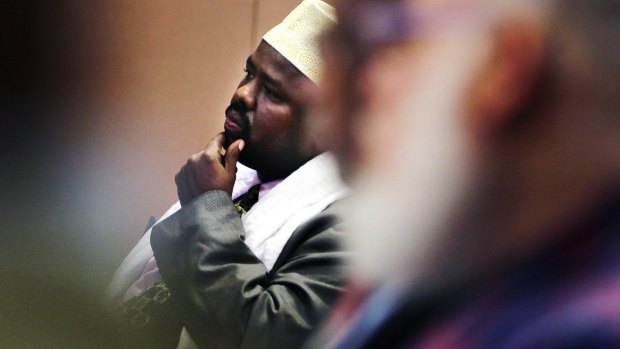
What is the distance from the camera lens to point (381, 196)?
0.95 feet

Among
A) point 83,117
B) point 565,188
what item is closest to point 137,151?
point 83,117

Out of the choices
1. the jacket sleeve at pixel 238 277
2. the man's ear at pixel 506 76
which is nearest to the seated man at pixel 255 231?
the jacket sleeve at pixel 238 277

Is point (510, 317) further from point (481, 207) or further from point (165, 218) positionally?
point (165, 218)

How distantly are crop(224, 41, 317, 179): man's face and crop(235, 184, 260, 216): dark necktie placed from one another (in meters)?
0.03

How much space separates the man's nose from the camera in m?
0.46

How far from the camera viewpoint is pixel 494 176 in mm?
265

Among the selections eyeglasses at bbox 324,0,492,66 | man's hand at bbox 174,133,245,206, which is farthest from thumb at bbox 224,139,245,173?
eyeglasses at bbox 324,0,492,66

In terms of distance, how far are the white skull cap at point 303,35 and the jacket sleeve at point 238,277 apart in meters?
0.10

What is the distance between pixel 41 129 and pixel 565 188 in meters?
0.32

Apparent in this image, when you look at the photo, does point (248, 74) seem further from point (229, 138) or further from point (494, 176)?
point (494, 176)

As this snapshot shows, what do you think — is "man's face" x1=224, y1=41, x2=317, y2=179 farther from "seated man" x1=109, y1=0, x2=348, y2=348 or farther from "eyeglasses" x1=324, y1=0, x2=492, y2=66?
"eyeglasses" x1=324, y1=0, x2=492, y2=66

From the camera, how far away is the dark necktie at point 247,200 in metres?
0.51

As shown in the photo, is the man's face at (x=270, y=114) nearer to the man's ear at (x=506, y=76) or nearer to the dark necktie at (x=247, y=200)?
the dark necktie at (x=247, y=200)

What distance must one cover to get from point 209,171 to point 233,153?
3 cm
